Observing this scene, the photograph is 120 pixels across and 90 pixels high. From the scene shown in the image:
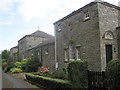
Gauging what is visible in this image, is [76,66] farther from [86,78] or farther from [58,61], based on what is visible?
[58,61]

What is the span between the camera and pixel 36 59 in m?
23.6

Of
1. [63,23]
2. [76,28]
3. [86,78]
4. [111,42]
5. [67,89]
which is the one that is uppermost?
[63,23]

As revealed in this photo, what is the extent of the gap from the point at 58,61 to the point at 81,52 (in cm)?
507

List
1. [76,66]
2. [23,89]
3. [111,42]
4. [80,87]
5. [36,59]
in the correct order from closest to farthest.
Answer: [80,87]
[76,66]
[23,89]
[111,42]
[36,59]

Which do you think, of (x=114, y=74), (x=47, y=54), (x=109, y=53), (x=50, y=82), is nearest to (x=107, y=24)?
(x=109, y=53)

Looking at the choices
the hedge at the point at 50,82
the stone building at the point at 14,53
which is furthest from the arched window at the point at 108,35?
the stone building at the point at 14,53

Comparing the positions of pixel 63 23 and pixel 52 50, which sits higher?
pixel 63 23

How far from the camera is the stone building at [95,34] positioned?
37.8ft

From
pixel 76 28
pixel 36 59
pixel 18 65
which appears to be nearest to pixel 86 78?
pixel 76 28

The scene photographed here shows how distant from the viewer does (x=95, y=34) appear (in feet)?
38.9

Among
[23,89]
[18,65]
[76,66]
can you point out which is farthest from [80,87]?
[18,65]

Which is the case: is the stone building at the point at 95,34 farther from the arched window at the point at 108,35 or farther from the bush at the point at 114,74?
the bush at the point at 114,74

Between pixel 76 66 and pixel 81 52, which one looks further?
pixel 81 52

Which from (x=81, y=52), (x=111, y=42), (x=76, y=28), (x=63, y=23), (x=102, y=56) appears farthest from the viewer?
(x=63, y=23)
